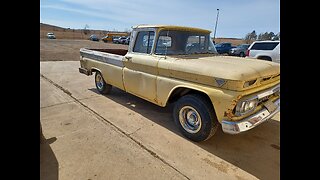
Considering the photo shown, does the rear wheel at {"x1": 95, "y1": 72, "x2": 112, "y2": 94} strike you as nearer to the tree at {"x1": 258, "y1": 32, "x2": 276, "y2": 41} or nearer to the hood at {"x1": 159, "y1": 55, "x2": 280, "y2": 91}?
the hood at {"x1": 159, "y1": 55, "x2": 280, "y2": 91}

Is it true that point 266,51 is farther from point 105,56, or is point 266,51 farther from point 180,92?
point 180,92

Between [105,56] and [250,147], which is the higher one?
[105,56]

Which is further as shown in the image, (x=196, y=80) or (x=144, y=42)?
(x=144, y=42)

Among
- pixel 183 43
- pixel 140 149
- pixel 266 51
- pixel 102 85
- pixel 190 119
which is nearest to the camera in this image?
pixel 140 149

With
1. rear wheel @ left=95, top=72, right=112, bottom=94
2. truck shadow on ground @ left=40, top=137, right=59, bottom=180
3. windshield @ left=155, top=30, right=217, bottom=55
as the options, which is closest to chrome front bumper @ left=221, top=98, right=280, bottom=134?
windshield @ left=155, top=30, right=217, bottom=55

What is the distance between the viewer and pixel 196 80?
3.40 meters

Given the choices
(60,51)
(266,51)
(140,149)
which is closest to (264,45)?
(266,51)

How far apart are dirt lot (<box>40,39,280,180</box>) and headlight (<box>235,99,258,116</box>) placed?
0.73m

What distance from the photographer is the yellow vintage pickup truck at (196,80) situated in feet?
10.0

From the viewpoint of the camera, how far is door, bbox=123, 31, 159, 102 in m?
4.19

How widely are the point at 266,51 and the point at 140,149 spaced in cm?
1082

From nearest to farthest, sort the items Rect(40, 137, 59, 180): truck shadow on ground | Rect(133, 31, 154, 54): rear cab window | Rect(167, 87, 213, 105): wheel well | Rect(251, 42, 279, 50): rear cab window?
Rect(40, 137, 59, 180): truck shadow on ground → Rect(167, 87, 213, 105): wheel well → Rect(133, 31, 154, 54): rear cab window → Rect(251, 42, 279, 50): rear cab window
